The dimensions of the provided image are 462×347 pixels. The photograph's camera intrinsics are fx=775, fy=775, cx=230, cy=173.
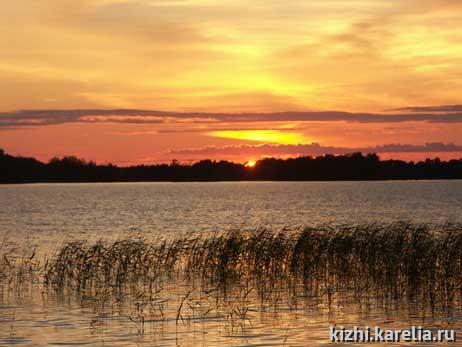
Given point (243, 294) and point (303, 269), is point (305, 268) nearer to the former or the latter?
point (303, 269)

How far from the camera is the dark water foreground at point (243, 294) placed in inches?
849

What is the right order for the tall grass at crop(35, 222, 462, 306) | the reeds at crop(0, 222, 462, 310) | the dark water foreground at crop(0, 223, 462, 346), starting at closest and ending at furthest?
the dark water foreground at crop(0, 223, 462, 346), the reeds at crop(0, 222, 462, 310), the tall grass at crop(35, 222, 462, 306)

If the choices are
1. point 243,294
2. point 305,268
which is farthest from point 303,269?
point 243,294

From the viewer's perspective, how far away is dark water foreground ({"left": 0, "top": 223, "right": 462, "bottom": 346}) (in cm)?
2156

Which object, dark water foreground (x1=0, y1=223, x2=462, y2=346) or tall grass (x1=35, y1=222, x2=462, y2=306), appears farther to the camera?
tall grass (x1=35, y1=222, x2=462, y2=306)

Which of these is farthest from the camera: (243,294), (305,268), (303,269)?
(303,269)

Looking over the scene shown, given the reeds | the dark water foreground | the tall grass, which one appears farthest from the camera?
the tall grass

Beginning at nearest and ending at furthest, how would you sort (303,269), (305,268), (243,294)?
(243,294) → (305,268) → (303,269)

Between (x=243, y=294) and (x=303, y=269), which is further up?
(x=303, y=269)

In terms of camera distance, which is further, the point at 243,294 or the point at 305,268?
the point at 305,268

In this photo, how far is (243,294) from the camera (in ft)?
89.2

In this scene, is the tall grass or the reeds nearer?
the reeds

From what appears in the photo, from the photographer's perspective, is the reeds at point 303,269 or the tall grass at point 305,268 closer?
the reeds at point 303,269

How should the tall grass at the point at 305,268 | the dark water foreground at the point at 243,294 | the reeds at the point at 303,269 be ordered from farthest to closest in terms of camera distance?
1. the tall grass at the point at 305,268
2. the reeds at the point at 303,269
3. the dark water foreground at the point at 243,294
